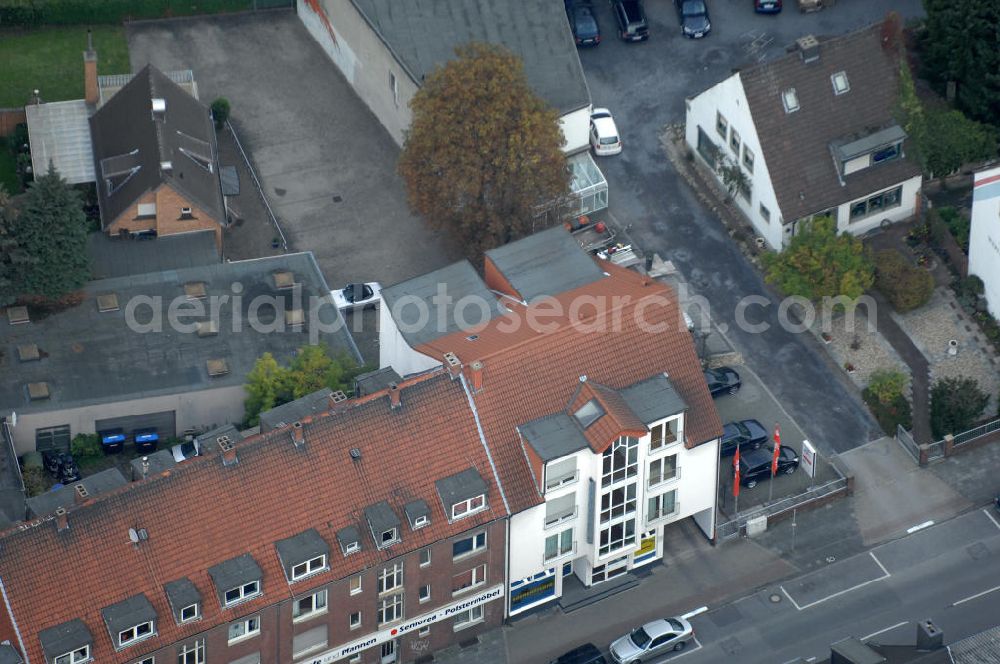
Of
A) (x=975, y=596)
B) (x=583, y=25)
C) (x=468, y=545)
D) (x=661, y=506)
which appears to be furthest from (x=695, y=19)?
(x=468, y=545)

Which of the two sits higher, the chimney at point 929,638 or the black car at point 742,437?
the black car at point 742,437

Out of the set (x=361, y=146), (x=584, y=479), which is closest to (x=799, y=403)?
(x=584, y=479)

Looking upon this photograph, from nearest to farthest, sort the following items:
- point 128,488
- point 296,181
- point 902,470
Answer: point 128,488, point 902,470, point 296,181

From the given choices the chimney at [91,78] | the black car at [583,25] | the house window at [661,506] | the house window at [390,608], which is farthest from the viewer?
the black car at [583,25]

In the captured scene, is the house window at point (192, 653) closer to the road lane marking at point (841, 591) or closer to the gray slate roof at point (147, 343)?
the gray slate roof at point (147, 343)

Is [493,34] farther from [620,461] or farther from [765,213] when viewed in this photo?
[620,461]

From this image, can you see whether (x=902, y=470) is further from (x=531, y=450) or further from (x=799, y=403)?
(x=531, y=450)

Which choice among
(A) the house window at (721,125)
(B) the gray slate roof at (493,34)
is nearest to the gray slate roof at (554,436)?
(B) the gray slate roof at (493,34)
